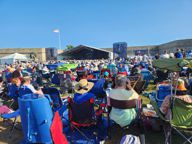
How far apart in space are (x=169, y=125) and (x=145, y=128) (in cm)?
108

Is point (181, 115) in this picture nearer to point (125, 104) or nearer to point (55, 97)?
point (125, 104)

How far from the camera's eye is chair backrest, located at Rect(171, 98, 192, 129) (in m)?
3.45

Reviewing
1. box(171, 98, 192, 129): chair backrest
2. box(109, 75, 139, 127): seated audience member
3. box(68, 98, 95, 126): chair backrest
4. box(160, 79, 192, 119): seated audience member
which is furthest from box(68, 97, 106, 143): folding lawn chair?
box(171, 98, 192, 129): chair backrest

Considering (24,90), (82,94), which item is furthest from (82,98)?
(24,90)

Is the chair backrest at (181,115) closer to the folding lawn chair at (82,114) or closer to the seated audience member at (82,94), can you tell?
the folding lawn chair at (82,114)

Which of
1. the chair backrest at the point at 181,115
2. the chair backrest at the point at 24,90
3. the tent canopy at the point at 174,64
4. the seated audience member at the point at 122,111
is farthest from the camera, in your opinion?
the chair backrest at the point at 24,90

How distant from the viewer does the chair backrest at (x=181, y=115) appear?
3.45 meters

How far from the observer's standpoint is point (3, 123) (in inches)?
219

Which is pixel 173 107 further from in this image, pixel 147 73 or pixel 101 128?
pixel 147 73

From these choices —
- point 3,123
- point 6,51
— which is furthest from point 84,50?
point 3,123

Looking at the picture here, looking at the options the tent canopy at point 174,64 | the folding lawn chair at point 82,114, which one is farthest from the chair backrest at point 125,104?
the tent canopy at point 174,64

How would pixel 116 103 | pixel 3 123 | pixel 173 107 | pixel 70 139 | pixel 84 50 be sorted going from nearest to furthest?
pixel 173 107, pixel 116 103, pixel 70 139, pixel 3 123, pixel 84 50

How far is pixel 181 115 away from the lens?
3.49 metres

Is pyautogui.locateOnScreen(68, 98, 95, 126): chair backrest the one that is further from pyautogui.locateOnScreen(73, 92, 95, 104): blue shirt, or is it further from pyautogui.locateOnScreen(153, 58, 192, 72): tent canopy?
pyautogui.locateOnScreen(153, 58, 192, 72): tent canopy
